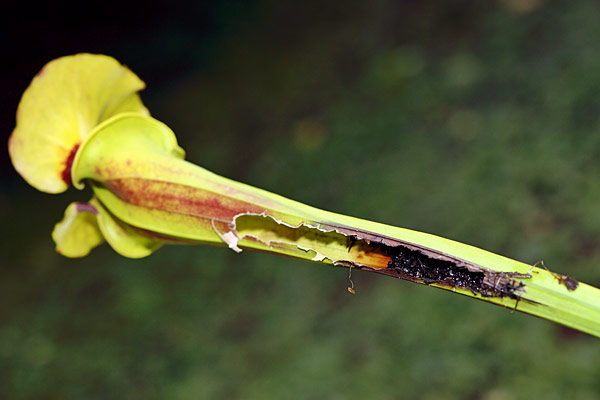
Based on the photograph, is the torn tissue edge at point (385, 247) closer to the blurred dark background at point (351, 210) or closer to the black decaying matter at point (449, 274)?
the black decaying matter at point (449, 274)

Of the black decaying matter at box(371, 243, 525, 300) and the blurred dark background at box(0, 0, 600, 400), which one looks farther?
the blurred dark background at box(0, 0, 600, 400)

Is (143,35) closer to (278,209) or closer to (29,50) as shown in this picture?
(29,50)

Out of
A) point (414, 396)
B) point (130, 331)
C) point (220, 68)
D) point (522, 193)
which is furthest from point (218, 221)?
point (220, 68)

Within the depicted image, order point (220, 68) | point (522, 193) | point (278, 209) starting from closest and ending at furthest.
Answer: point (278, 209), point (522, 193), point (220, 68)

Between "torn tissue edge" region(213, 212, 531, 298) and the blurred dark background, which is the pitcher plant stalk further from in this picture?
the blurred dark background

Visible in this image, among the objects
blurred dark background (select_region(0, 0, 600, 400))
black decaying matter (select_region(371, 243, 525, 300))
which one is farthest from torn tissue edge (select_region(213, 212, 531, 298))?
blurred dark background (select_region(0, 0, 600, 400))

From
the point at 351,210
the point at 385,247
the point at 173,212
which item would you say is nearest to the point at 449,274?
the point at 385,247

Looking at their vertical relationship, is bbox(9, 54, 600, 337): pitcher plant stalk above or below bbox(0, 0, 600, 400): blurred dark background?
below
